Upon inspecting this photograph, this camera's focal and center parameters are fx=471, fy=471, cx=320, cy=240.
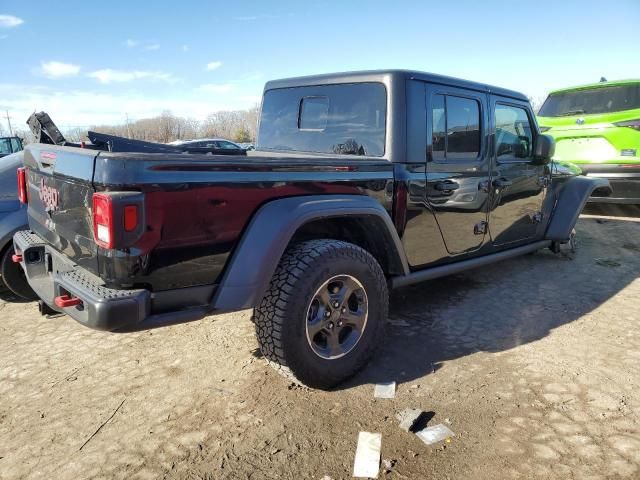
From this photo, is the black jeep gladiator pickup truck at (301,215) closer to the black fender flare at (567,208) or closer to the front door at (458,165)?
the front door at (458,165)

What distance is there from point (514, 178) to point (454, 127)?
0.96 m

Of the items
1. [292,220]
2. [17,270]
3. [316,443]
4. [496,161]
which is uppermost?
[496,161]

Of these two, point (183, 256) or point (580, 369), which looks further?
point (580, 369)

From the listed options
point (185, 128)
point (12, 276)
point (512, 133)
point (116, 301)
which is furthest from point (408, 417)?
point (185, 128)

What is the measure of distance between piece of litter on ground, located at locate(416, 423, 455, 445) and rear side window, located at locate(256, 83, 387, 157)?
1754mm

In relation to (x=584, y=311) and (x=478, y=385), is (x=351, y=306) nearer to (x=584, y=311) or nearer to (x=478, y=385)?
(x=478, y=385)

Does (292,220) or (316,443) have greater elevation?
(292,220)

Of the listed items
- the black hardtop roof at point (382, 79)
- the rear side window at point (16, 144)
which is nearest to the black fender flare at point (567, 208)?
the black hardtop roof at point (382, 79)

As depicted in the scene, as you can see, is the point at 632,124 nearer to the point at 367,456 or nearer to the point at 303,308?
the point at 303,308

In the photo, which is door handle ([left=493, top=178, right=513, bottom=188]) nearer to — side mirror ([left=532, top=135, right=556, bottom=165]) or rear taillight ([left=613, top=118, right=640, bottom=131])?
side mirror ([left=532, top=135, right=556, bottom=165])

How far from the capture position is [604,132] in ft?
21.5

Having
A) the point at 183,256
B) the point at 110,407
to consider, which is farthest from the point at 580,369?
the point at 110,407

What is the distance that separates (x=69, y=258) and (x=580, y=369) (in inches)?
121

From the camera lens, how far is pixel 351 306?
2.88m
